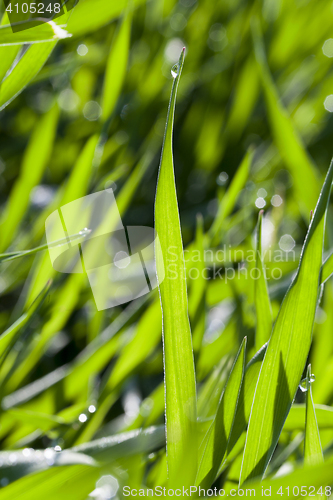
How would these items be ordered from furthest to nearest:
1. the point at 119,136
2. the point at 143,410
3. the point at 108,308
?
the point at 119,136 < the point at 108,308 < the point at 143,410

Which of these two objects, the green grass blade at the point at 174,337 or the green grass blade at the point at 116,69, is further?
the green grass blade at the point at 116,69

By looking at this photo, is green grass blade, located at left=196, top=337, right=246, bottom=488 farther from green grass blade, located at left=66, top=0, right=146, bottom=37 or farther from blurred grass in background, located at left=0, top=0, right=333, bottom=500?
green grass blade, located at left=66, top=0, right=146, bottom=37

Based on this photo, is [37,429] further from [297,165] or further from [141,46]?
[141,46]

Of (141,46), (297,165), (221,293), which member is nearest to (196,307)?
(221,293)

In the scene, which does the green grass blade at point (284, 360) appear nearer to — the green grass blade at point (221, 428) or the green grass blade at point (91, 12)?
the green grass blade at point (221, 428)

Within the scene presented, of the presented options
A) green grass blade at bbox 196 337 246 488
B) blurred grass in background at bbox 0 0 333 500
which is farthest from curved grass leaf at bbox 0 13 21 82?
green grass blade at bbox 196 337 246 488

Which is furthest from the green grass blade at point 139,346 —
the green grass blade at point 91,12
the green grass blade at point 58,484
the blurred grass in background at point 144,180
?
the green grass blade at point 91,12

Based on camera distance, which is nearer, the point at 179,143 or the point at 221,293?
the point at 221,293
